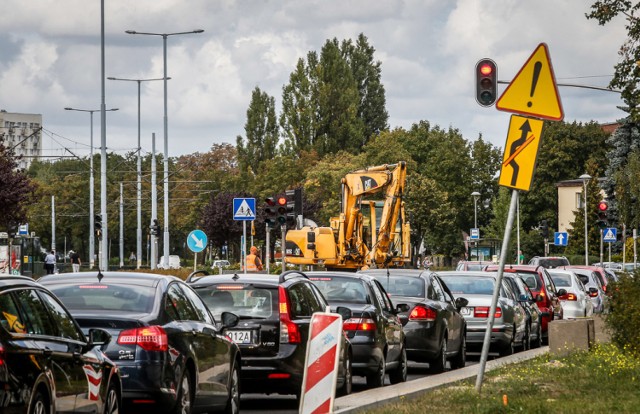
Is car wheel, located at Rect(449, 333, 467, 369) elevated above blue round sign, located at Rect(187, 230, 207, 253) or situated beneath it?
situated beneath

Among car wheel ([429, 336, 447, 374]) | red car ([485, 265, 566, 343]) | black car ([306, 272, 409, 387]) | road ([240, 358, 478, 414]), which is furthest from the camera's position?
red car ([485, 265, 566, 343])

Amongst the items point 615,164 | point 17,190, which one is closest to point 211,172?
point 615,164

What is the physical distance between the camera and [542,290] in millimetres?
32844

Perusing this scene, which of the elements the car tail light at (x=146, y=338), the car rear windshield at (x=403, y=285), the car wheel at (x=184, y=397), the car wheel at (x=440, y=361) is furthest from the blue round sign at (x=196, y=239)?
the car tail light at (x=146, y=338)

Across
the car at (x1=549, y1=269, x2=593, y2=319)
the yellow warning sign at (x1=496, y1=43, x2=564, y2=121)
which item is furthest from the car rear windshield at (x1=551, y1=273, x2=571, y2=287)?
the yellow warning sign at (x1=496, y1=43, x2=564, y2=121)

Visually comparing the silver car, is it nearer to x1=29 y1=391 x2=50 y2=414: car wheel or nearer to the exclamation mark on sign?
the exclamation mark on sign

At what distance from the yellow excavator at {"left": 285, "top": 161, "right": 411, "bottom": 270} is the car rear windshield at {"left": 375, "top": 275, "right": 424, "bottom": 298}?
22.3 metres

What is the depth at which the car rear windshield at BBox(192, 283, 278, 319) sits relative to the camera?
51.7 feet

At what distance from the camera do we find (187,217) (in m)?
120

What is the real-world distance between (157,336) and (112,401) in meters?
0.86

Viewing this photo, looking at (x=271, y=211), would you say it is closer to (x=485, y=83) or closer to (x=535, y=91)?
(x=485, y=83)

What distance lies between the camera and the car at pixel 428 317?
2166 centimetres

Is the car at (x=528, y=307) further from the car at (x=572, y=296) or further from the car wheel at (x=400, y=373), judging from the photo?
the car wheel at (x=400, y=373)

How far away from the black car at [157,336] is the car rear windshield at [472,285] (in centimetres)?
1260
